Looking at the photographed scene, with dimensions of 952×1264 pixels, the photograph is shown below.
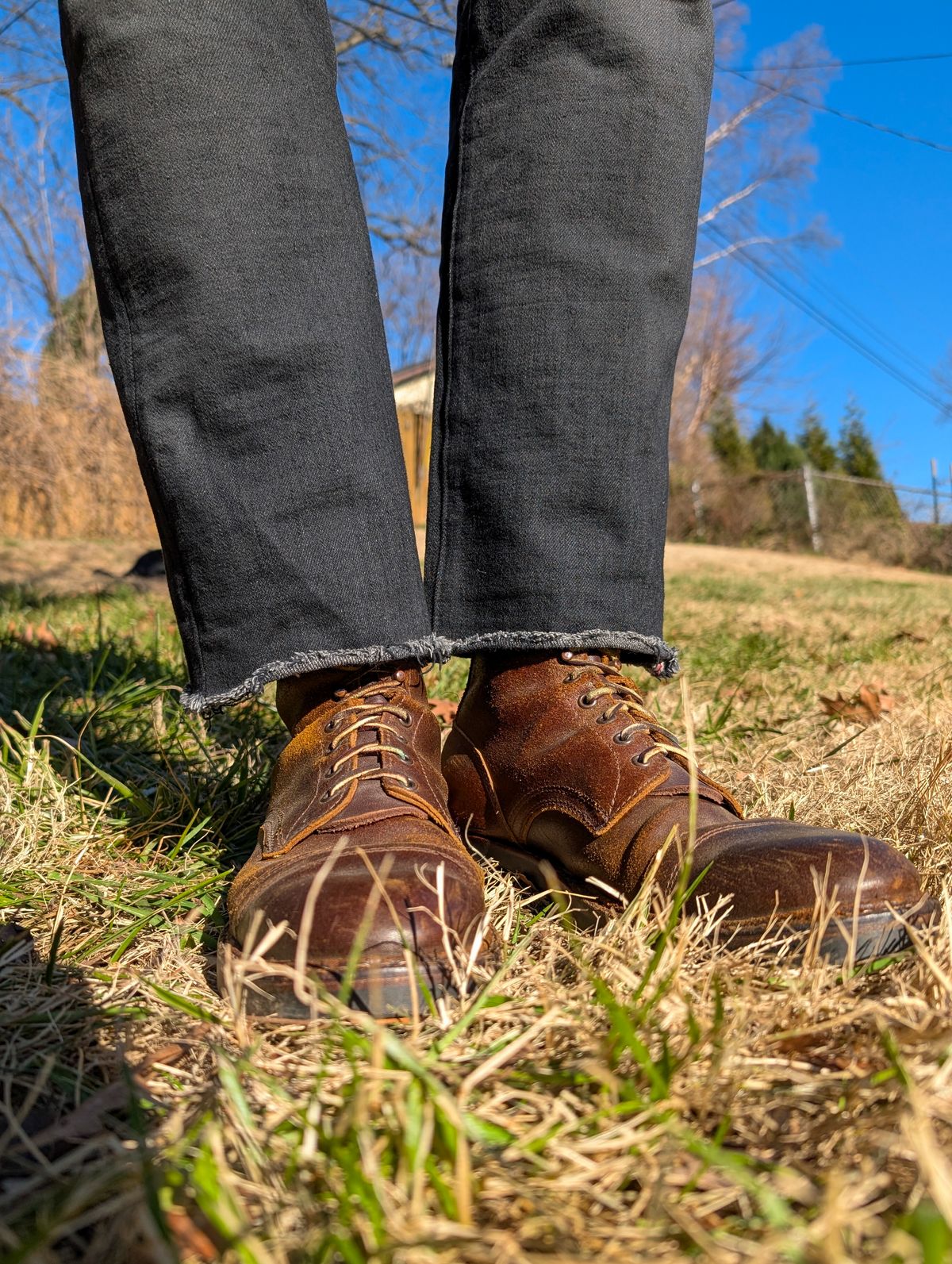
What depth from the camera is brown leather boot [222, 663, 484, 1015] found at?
2.72ft

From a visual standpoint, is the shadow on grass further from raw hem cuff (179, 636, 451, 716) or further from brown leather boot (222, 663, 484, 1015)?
raw hem cuff (179, 636, 451, 716)

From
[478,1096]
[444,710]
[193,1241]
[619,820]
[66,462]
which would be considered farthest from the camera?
[66,462]

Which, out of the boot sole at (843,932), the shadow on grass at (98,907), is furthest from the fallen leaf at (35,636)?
the boot sole at (843,932)

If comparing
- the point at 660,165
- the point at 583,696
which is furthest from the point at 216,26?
the point at 583,696

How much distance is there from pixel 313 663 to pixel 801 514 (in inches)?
775

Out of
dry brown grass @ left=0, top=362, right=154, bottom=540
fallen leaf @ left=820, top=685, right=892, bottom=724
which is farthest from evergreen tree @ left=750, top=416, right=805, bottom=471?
fallen leaf @ left=820, top=685, right=892, bottom=724

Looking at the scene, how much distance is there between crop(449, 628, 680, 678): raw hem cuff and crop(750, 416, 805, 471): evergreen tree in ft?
77.5

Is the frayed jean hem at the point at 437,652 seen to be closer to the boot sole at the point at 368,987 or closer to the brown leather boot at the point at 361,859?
the brown leather boot at the point at 361,859

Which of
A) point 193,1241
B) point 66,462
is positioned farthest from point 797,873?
point 66,462

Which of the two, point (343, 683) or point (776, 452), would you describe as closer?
point (343, 683)

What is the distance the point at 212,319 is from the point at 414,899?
71cm

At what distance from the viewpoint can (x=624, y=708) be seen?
3.82 feet

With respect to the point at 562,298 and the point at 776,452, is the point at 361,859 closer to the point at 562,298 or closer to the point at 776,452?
the point at 562,298

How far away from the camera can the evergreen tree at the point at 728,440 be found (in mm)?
22469
